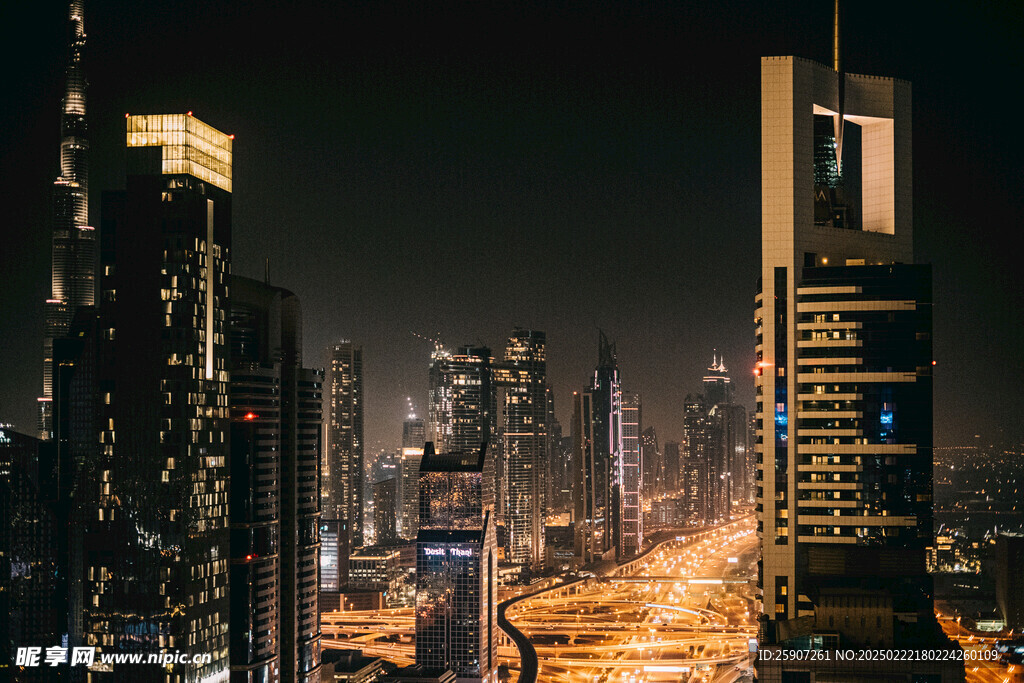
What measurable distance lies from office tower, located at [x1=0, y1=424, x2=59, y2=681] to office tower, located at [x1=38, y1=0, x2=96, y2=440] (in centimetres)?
1461

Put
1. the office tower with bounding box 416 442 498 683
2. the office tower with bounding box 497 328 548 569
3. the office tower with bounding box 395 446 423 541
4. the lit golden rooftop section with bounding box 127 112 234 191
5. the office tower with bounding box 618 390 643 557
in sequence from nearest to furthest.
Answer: the lit golden rooftop section with bounding box 127 112 234 191 < the office tower with bounding box 416 442 498 683 < the office tower with bounding box 497 328 548 569 < the office tower with bounding box 395 446 423 541 < the office tower with bounding box 618 390 643 557

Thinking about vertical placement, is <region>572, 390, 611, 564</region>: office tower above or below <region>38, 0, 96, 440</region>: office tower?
below

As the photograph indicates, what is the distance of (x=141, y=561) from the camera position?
1818 inches

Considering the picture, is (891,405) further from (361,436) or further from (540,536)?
(361,436)

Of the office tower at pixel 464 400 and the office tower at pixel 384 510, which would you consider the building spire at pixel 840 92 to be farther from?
the office tower at pixel 384 510

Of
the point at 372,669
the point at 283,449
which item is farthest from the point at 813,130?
the point at 372,669

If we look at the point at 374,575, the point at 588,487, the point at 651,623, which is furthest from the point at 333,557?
the point at 588,487

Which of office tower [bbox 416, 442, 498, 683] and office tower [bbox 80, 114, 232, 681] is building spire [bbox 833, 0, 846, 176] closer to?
office tower [bbox 80, 114, 232, 681]

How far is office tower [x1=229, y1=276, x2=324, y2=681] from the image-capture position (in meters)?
56.2

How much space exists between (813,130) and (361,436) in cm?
13768

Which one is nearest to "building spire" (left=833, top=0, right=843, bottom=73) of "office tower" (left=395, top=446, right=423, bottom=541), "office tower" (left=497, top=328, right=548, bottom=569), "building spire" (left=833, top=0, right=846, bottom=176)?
"building spire" (left=833, top=0, right=846, bottom=176)

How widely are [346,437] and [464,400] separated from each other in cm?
2064

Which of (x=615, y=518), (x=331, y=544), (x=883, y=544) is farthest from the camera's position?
(x=615, y=518)

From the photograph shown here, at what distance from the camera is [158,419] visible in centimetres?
4694
